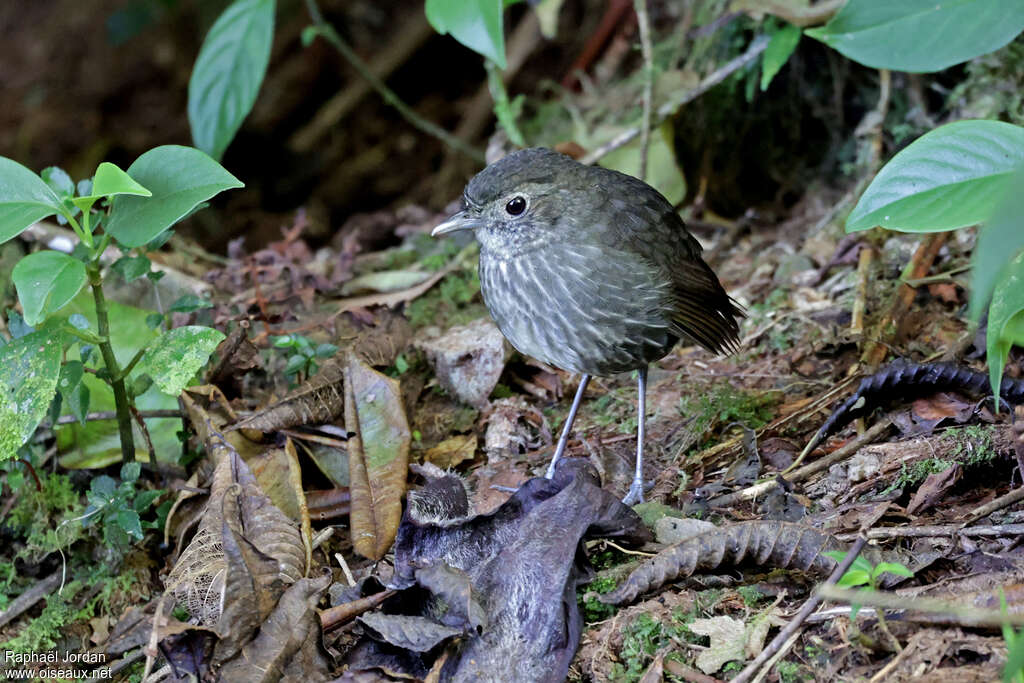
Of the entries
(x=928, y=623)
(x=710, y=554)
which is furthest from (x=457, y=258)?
(x=928, y=623)

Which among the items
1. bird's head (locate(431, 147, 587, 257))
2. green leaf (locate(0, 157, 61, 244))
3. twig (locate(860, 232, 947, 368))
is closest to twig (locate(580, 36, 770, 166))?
twig (locate(860, 232, 947, 368))

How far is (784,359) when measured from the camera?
387 cm

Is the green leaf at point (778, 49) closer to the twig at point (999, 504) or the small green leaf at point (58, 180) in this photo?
the twig at point (999, 504)

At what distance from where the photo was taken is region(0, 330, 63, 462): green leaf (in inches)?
109

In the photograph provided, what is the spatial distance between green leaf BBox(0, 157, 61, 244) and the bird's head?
1246 millimetres

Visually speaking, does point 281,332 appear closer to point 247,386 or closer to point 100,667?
point 247,386

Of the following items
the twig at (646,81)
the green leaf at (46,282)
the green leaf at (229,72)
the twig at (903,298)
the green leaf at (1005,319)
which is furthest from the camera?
the twig at (646,81)

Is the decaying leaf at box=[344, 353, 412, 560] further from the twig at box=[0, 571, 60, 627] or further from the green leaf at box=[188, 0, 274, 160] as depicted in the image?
the green leaf at box=[188, 0, 274, 160]

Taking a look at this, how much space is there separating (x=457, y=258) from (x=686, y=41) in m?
1.95

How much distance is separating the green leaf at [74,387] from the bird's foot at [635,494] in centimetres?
170

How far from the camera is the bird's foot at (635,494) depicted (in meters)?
3.07

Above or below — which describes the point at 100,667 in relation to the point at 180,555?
below

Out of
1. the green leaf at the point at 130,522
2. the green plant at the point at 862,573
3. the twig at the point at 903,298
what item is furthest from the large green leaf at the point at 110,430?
the twig at the point at 903,298

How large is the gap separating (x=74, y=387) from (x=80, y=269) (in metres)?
0.50
